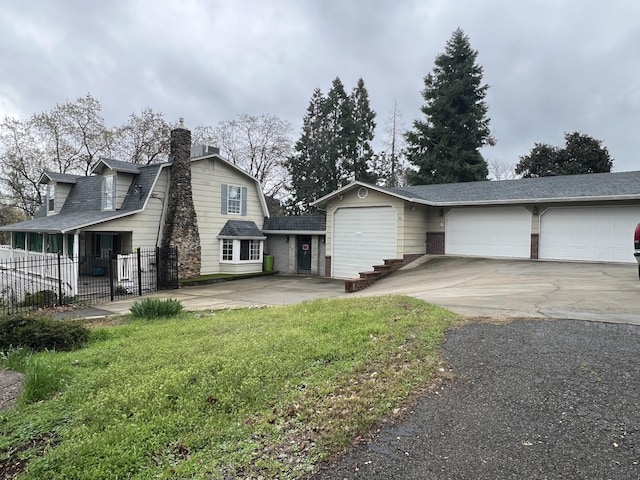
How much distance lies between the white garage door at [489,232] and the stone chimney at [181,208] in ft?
38.2

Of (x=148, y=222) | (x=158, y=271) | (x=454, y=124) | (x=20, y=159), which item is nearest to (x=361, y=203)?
(x=158, y=271)

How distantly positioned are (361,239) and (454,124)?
69.4ft

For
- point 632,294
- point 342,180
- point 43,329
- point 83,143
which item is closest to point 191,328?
point 43,329

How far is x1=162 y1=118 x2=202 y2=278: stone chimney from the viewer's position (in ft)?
57.7

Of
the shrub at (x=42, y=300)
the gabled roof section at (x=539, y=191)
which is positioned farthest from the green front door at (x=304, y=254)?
the shrub at (x=42, y=300)

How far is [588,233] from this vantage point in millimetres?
14258

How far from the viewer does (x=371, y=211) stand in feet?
57.1

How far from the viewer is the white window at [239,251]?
19984 mm

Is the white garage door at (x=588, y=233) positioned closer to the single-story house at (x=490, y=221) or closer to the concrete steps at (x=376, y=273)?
the single-story house at (x=490, y=221)

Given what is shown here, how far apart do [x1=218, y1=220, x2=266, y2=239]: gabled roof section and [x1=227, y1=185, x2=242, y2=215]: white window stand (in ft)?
2.21

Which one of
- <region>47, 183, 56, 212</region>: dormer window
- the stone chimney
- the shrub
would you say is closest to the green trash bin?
the stone chimney

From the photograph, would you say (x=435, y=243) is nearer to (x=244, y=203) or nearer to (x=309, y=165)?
(x=244, y=203)

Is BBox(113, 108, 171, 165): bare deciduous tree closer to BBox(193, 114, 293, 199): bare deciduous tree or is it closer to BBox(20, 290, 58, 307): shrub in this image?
BBox(193, 114, 293, 199): bare deciduous tree

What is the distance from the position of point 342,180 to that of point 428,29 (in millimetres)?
24589
